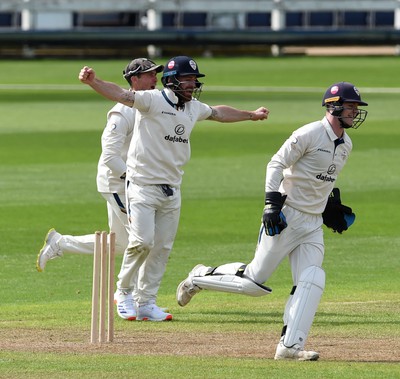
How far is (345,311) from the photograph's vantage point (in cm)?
1140

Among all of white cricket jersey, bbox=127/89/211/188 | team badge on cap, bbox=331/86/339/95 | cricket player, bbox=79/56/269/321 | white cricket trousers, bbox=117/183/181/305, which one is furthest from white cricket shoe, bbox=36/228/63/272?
team badge on cap, bbox=331/86/339/95

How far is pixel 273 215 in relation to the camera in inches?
374

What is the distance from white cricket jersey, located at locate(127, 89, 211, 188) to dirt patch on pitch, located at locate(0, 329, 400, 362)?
55.1 inches

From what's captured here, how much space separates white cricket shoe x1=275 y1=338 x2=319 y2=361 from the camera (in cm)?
908

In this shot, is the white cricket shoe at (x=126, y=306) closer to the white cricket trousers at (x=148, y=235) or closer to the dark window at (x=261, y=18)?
the white cricket trousers at (x=148, y=235)

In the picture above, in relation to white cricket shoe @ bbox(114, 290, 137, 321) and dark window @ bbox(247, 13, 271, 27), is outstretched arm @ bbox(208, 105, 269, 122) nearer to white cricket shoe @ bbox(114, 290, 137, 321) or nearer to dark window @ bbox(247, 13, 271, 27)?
white cricket shoe @ bbox(114, 290, 137, 321)

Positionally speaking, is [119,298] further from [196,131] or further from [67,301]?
[196,131]

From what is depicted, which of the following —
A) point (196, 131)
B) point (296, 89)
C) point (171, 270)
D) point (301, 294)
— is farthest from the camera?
point (296, 89)

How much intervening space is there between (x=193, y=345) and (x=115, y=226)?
252 cm

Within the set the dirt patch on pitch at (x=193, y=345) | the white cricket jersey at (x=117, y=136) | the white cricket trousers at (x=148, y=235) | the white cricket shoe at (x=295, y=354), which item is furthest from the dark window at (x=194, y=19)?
the white cricket shoe at (x=295, y=354)

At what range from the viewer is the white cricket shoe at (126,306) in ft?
36.9

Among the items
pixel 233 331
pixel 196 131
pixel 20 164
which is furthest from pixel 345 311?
pixel 196 131

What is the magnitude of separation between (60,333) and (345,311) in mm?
2727

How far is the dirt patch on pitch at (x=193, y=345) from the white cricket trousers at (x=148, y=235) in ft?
2.65
